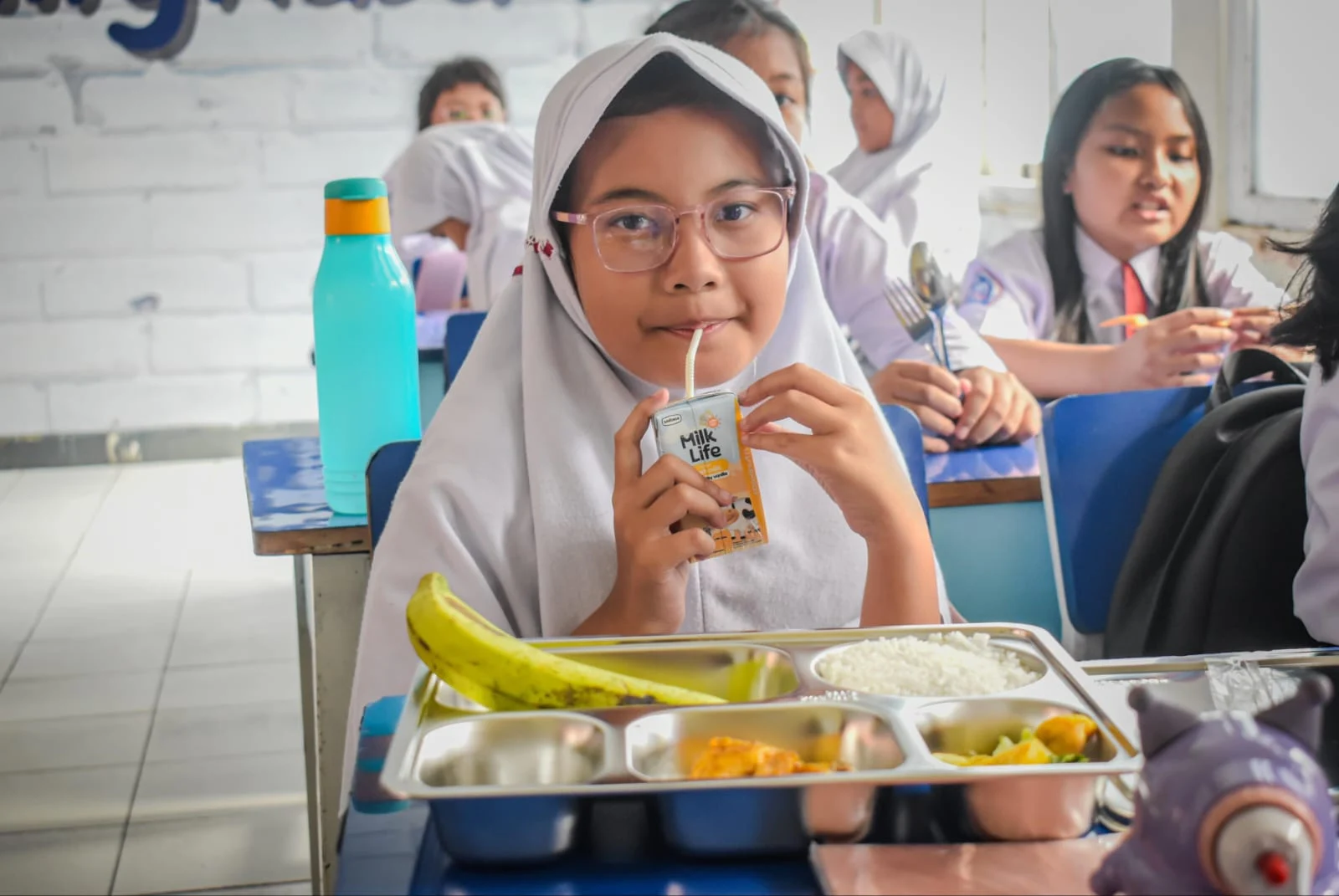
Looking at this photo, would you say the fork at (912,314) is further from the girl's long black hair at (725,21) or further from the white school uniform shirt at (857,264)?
the girl's long black hair at (725,21)

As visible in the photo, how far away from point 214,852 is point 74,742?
0.63 metres

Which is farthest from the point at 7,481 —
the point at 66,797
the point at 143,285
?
the point at 66,797

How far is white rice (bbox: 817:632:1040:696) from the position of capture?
790 mm

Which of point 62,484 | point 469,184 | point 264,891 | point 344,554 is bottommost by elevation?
point 264,891

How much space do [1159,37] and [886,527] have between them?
2.91 m

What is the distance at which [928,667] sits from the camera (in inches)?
32.0

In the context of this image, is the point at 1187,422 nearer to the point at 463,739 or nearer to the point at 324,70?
the point at 463,739

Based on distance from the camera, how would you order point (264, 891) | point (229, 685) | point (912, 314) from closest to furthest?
1. point (264, 891)
2. point (912, 314)
3. point (229, 685)

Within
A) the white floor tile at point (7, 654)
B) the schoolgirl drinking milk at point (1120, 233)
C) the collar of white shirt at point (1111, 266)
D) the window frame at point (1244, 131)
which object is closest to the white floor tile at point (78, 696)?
the white floor tile at point (7, 654)

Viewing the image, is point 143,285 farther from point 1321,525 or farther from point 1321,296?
point 1321,525

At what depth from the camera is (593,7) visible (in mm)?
5402

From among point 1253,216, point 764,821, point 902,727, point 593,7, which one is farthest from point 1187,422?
point 593,7

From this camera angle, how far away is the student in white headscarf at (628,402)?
112cm

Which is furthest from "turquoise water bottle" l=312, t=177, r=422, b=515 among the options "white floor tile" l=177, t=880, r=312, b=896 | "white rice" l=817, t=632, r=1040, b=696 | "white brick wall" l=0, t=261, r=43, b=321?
"white brick wall" l=0, t=261, r=43, b=321
